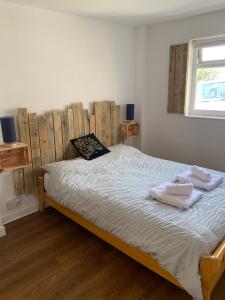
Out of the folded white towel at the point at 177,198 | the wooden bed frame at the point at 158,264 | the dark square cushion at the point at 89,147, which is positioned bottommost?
the wooden bed frame at the point at 158,264

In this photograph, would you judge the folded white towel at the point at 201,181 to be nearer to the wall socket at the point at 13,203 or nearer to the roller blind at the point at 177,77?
the roller blind at the point at 177,77

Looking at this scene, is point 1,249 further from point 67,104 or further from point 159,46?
point 159,46

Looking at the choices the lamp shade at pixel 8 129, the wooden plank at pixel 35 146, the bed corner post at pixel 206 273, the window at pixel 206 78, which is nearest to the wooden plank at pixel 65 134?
the wooden plank at pixel 35 146

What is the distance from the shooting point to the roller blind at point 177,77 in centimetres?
325

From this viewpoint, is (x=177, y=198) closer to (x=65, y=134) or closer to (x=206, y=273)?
(x=206, y=273)

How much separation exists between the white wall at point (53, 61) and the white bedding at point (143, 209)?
78 centimetres

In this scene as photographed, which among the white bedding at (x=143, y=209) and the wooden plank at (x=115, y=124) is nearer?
the white bedding at (x=143, y=209)

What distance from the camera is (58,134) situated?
290 centimetres

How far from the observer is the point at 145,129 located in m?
3.90

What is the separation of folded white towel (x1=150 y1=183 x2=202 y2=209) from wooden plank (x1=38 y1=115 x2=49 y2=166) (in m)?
1.41

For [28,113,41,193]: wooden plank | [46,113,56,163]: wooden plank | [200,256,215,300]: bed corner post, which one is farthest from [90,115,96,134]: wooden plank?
[200,256,215,300]: bed corner post

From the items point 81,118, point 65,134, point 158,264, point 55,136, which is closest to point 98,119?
point 81,118

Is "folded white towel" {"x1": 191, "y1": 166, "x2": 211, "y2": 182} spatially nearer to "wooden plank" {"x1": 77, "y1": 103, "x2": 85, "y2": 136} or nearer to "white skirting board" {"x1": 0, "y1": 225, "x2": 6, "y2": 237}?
"wooden plank" {"x1": 77, "y1": 103, "x2": 85, "y2": 136}

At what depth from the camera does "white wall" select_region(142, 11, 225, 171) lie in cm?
309
